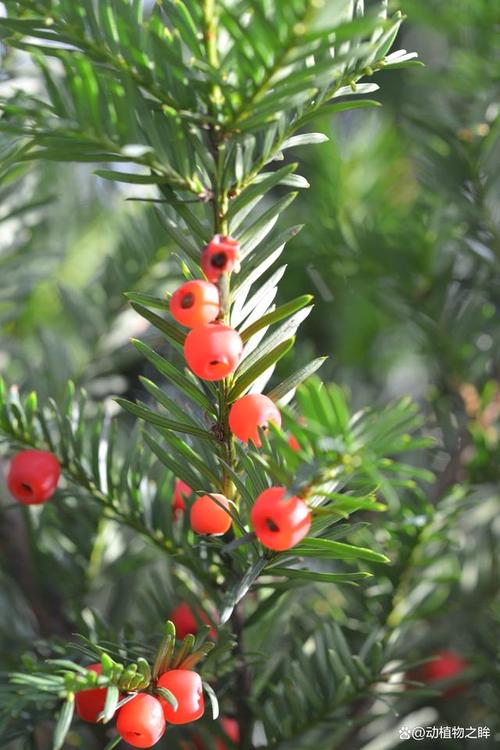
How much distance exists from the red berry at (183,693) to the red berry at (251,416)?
0.09 metres

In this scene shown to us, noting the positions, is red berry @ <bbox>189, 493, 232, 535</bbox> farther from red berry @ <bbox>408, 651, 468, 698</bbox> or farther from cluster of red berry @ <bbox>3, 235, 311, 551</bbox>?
red berry @ <bbox>408, 651, 468, 698</bbox>

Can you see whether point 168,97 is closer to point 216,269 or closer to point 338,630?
point 216,269

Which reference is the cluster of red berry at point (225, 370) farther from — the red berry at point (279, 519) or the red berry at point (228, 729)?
the red berry at point (228, 729)

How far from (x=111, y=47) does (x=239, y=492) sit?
18 cm

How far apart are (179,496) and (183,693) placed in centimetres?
12

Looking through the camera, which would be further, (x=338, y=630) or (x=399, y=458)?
(x=399, y=458)

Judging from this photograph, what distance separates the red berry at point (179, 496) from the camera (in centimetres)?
39

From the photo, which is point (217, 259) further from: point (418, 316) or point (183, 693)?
point (418, 316)

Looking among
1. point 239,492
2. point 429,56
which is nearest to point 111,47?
point 239,492

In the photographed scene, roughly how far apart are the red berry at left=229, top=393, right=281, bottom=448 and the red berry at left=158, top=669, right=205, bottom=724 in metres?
0.09

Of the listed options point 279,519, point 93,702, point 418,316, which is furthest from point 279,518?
point 418,316

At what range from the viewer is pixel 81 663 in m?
0.37

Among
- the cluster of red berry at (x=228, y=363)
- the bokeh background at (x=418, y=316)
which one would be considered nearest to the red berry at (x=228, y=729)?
the bokeh background at (x=418, y=316)

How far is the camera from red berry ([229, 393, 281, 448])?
292mm
